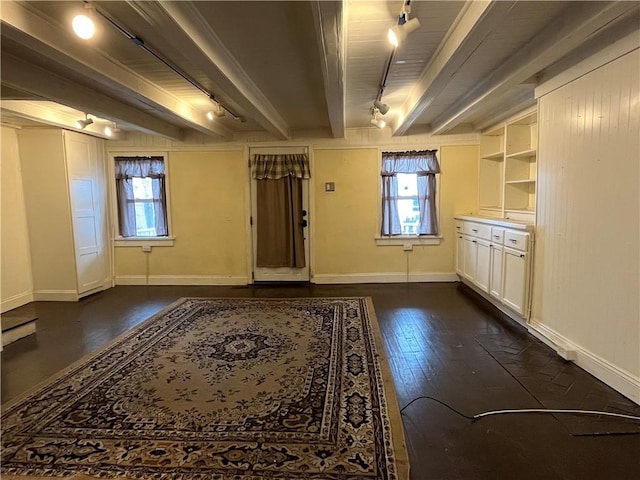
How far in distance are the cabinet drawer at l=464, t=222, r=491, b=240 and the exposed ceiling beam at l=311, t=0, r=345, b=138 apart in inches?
96.6

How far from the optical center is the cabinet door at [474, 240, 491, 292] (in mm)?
4629

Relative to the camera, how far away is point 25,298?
5.04 m

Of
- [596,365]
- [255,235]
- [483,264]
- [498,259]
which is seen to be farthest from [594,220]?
[255,235]

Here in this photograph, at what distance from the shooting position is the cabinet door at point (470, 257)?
202 inches

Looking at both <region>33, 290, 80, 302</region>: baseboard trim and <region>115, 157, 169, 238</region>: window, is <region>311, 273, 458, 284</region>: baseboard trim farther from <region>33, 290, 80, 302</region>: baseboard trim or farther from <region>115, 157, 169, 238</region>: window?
<region>33, 290, 80, 302</region>: baseboard trim

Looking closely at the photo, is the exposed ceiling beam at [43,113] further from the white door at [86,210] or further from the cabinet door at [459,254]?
the cabinet door at [459,254]

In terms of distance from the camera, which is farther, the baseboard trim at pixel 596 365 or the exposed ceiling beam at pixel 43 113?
the exposed ceiling beam at pixel 43 113

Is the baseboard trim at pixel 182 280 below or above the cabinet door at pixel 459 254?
below

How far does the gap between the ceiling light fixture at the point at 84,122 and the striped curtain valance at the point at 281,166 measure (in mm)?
2248

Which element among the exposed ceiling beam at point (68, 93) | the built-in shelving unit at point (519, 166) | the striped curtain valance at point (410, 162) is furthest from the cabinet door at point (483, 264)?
the exposed ceiling beam at point (68, 93)

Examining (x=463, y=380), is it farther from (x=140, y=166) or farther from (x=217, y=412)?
(x=140, y=166)

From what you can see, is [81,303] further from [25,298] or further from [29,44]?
[29,44]

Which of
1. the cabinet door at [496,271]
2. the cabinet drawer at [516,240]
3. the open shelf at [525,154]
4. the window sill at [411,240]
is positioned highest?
the open shelf at [525,154]

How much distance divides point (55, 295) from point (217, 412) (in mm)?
4114
